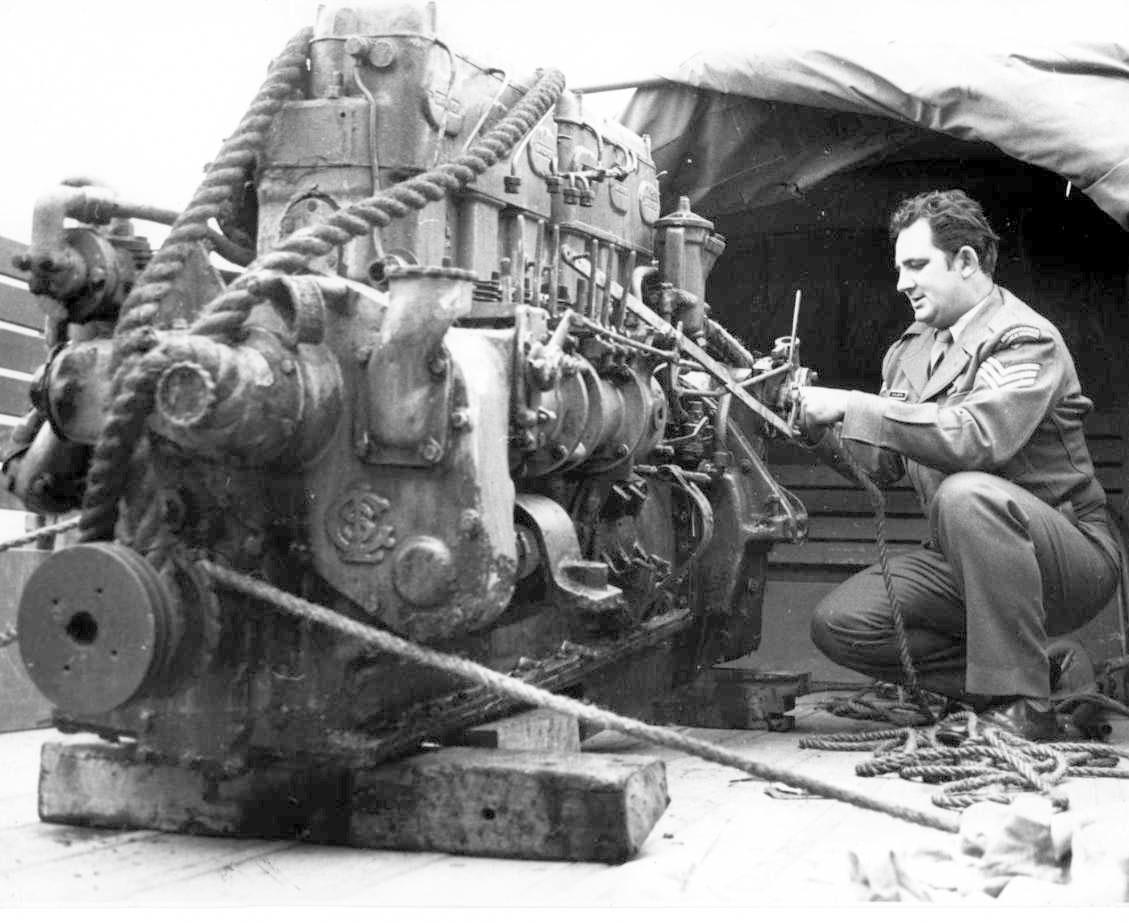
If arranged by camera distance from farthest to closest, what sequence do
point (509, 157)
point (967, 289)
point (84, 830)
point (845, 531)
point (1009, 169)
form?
point (845, 531), point (1009, 169), point (967, 289), point (509, 157), point (84, 830)

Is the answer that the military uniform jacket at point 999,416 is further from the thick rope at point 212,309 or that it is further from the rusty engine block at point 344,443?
the thick rope at point 212,309

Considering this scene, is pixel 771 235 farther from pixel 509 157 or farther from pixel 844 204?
pixel 509 157

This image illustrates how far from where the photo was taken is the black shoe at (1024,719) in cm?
353

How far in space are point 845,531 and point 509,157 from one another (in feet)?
8.55

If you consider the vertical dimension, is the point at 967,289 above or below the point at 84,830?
above

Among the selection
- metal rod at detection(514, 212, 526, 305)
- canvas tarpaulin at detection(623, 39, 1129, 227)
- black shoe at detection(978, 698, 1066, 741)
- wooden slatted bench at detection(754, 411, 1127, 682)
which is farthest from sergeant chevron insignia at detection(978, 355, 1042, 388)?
wooden slatted bench at detection(754, 411, 1127, 682)

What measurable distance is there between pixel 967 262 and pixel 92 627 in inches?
99.7

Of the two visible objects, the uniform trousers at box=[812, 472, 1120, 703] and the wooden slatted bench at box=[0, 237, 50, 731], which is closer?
the uniform trousers at box=[812, 472, 1120, 703]

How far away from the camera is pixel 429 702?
2713mm

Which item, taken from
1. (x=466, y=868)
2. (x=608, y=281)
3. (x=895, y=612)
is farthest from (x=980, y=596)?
(x=466, y=868)

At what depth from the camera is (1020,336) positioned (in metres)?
3.71

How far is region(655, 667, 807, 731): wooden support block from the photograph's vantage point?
13.2 feet

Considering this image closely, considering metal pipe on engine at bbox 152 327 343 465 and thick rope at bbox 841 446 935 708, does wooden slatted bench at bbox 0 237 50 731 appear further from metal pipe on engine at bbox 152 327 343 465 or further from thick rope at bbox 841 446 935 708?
thick rope at bbox 841 446 935 708

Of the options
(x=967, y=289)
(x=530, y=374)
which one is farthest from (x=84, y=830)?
(x=967, y=289)
